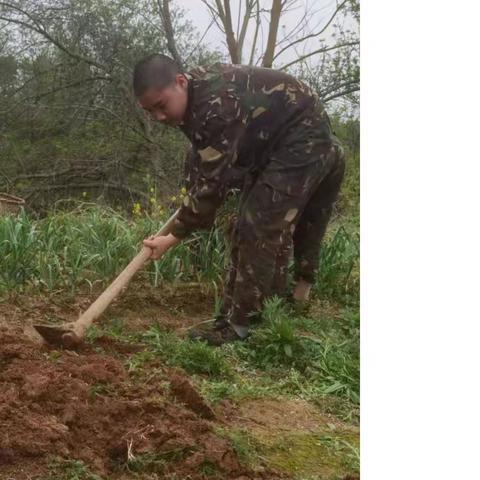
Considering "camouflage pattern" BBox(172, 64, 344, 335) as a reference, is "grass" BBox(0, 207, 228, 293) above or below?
below

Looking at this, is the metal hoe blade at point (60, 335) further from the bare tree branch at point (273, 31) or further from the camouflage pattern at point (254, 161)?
the bare tree branch at point (273, 31)

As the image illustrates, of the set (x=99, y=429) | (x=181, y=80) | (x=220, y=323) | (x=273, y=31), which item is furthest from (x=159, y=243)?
(x=273, y=31)

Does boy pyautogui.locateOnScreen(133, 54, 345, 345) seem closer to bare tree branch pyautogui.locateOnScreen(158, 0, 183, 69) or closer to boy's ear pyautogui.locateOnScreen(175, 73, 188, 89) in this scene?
boy's ear pyautogui.locateOnScreen(175, 73, 188, 89)

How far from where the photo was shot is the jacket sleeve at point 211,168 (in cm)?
309

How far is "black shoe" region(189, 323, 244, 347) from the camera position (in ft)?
10.6

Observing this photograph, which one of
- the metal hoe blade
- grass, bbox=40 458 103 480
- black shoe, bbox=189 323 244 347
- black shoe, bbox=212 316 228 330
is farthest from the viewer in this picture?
black shoe, bbox=212 316 228 330

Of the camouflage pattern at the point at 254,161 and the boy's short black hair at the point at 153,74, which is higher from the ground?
the boy's short black hair at the point at 153,74

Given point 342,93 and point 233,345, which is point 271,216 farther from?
point 342,93

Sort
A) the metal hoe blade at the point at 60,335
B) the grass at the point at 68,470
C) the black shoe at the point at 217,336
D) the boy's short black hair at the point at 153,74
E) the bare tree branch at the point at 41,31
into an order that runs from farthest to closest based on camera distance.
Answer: the bare tree branch at the point at 41,31 → the black shoe at the point at 217,336 → the boy's short black hair at the point at 153,74 → the metal hoe blade at the point at 60,335 → the grass at the point at 68,470

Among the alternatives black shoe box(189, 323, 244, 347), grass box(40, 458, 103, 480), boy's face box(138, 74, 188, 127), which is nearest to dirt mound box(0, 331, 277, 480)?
grass box(40, 458, 103, 480)

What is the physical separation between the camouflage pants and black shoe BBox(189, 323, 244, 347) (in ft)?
0.14

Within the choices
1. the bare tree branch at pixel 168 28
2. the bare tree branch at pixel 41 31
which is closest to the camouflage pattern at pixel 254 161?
the bare tree branch at pixel 168 28

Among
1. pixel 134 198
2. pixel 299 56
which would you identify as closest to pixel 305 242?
pixel 299 56
